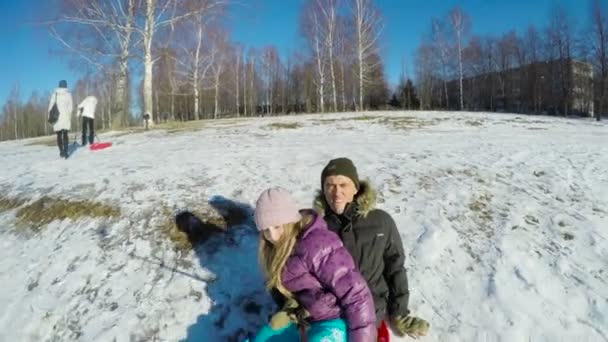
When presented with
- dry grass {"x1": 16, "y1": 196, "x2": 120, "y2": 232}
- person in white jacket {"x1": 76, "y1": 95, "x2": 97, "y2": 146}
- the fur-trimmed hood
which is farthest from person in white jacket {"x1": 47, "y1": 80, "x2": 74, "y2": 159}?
the fur-trimmed hood

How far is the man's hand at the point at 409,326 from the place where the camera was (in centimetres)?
306

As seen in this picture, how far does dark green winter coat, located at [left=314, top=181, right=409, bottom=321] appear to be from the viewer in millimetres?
3014

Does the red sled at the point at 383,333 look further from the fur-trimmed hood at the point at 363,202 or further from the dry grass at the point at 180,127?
the dry grass at the point at 180,127

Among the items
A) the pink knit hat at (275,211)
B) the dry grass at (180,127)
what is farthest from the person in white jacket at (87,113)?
the pink knit hat at (275,211)

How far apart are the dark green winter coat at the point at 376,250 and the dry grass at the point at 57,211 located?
310cm

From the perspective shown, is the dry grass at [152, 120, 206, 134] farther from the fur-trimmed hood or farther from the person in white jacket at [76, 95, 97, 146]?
the fur-trimmed hood

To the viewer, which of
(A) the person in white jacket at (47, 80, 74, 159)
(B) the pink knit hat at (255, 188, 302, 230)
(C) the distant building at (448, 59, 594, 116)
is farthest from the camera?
(C) the distant building at (448, 59, 594, 116)

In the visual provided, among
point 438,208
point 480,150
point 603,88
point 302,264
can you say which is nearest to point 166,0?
point 480,150

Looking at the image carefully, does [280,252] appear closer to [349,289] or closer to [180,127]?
[349,289]

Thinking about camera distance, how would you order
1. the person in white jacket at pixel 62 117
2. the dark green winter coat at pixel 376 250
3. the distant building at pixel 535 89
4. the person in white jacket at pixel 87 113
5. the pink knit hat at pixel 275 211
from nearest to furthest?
the pink knit hat at pixel 275 211 < the dark green winter coat at pixel 376 250 < the person in white jacket at pixel 62 117 < the person in white jacket at pixel 87 113 < the distant building at pixel 535 89

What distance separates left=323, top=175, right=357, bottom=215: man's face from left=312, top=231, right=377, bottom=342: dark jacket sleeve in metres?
0.51

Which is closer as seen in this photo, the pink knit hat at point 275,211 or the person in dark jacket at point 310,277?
the person in dark jacket at point 310,277

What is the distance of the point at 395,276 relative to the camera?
10.0ft

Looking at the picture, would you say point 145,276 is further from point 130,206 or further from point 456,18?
point 456,18
